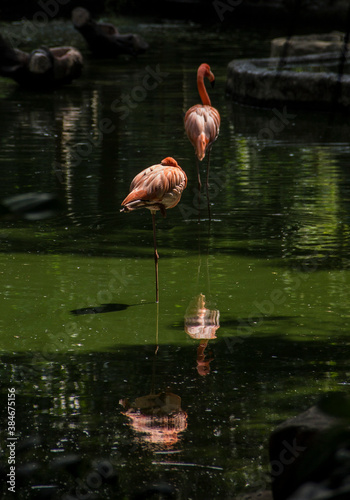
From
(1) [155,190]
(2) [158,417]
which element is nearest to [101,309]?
(1) [155,190]

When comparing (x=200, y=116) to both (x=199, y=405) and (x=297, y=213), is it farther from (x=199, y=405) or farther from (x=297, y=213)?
(x=199, y=405)

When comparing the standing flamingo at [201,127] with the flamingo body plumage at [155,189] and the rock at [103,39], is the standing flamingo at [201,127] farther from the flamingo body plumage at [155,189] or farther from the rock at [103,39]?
the rock at [103,39]

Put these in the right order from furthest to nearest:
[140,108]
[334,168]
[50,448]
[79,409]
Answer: [140,108], [334,168], [79,409], [50,448]

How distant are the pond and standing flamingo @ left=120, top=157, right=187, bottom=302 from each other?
57 cm

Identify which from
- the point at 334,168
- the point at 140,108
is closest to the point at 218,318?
the point at 334,168

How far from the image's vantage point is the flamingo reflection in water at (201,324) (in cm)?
484

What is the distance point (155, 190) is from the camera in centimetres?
589

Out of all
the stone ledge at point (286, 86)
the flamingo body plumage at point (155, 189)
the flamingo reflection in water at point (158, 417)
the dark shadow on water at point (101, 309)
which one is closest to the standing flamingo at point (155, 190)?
the flamingo body plumage at point (155, 189)

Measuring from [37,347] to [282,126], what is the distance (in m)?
8.84

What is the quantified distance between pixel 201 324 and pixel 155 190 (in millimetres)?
986

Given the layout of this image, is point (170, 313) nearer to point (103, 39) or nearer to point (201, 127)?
point (201, 127)

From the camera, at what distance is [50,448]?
379 cm

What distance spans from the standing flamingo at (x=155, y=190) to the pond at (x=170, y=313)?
568mm

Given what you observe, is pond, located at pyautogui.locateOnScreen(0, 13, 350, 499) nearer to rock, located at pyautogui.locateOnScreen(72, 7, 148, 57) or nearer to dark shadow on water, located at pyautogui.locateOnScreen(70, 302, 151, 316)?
dark shadow on water, located at pyautogui.locateOnScreen(70, 302, 151, 316)
